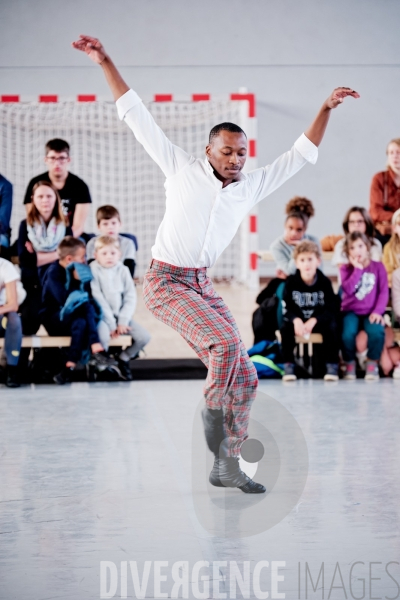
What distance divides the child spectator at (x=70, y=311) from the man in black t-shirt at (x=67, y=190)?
38 cm

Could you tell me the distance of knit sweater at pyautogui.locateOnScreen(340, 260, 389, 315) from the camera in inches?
241

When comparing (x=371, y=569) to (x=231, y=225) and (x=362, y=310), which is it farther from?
(x=362, y=310)

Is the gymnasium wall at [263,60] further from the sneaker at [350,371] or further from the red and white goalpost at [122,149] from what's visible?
the sneaker at [350,371]

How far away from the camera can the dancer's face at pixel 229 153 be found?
331 centimetres

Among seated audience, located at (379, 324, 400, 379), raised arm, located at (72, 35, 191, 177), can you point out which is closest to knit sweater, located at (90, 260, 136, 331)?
seated audience, located at (379, 324, 400, 379)

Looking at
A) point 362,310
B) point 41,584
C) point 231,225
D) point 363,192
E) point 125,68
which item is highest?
point 125,68

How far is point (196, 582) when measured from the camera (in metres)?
2.43

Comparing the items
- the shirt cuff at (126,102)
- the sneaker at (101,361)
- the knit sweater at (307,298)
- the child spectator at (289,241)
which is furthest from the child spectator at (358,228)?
the shirt cuff at (126,102)

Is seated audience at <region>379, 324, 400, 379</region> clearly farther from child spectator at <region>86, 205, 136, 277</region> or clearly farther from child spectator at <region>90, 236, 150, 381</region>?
child spectator at <region>86, 205, 136, 277</region>

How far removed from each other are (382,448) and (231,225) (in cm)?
144

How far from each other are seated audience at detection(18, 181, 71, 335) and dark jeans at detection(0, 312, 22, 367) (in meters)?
0.24

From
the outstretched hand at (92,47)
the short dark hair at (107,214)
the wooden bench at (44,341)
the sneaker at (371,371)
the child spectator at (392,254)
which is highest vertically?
the outstretched hand at (92,47)

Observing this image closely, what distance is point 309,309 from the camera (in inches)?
241

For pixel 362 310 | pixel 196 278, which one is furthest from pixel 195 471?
pixel 362 310
